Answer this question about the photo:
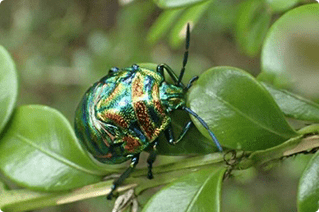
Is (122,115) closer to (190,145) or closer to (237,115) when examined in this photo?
(190,145)

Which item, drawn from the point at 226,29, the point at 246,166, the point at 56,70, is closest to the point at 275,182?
the point at 226,29

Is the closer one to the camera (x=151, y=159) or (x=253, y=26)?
(x=151, y=159)

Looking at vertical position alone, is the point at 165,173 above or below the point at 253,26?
below

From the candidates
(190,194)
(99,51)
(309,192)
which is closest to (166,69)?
(190,194)

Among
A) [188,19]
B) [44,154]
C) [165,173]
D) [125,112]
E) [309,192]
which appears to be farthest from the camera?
[188,19]

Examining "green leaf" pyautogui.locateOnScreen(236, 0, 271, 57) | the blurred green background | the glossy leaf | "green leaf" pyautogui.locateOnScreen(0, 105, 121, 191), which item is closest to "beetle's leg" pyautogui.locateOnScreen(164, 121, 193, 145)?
the glossy leaf

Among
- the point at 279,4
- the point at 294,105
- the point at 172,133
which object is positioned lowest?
the point at 172,133

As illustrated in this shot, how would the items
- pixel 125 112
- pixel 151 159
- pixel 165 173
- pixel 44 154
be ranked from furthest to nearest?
1. pixel 125 112
2. pixel 44 154
3. pixel 151 159
4. pixel 165 173
